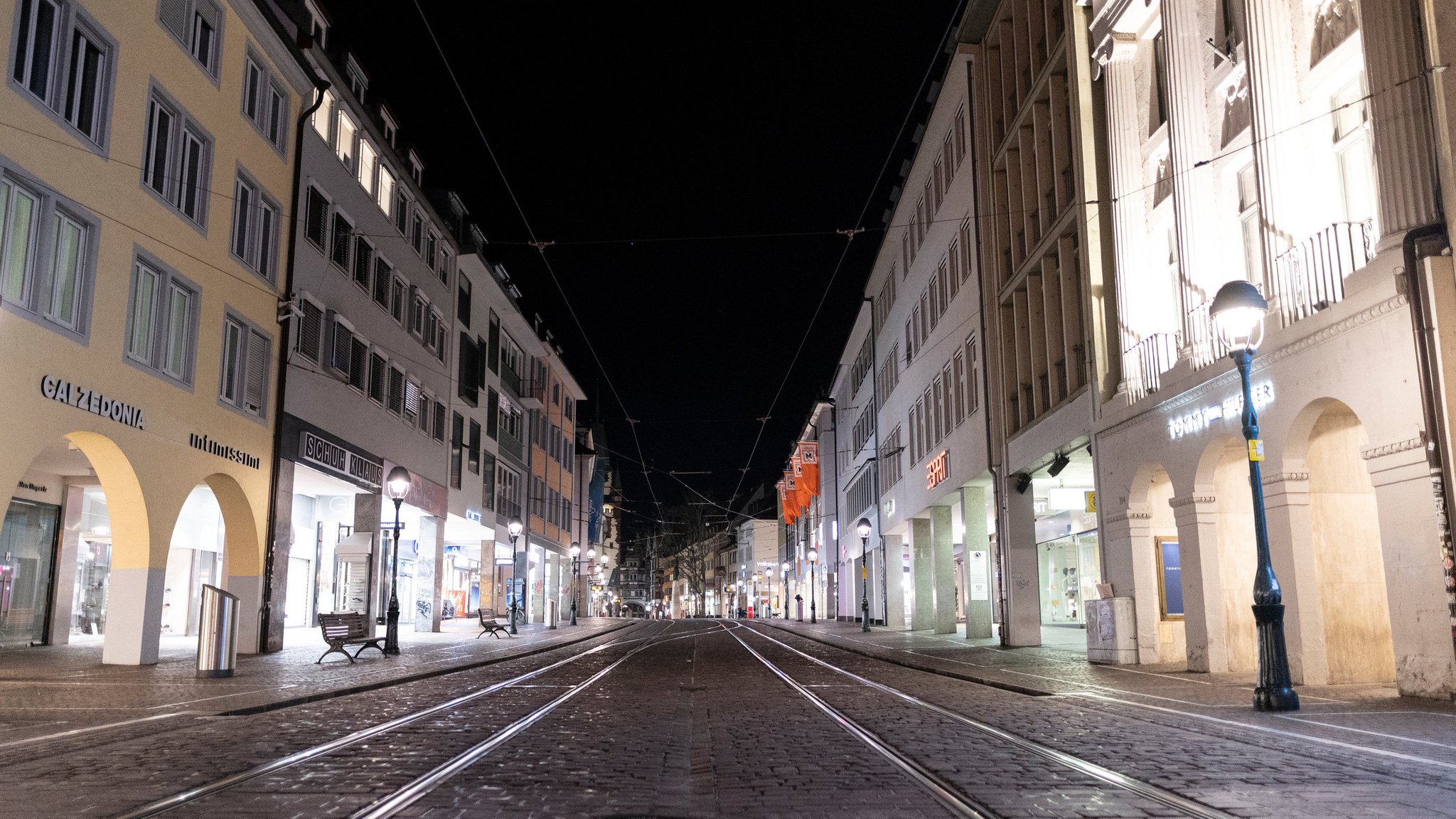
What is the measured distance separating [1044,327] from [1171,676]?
33.5 ft

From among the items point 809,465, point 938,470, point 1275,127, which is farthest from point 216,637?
point 809,465

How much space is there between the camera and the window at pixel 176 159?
1880 centimetres

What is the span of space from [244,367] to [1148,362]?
17120mm

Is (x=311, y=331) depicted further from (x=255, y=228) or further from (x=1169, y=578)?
(x=1169, y=578)

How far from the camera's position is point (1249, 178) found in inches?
653

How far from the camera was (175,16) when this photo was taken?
63.6 ft

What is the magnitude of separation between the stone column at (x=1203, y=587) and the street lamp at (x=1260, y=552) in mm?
5526

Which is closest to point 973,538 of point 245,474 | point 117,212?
point 245,474

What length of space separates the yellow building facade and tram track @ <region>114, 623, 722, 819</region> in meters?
6.89

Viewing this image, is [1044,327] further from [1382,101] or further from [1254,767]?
[1254,767]

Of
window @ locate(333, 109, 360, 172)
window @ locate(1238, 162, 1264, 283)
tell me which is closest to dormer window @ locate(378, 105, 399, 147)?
window @ locate(333, 109, 360, 172)

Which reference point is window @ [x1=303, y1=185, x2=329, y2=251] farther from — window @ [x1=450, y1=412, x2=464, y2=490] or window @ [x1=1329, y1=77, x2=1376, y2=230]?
window @ [x1=1329, y1=77, x2=1376, y2=230]

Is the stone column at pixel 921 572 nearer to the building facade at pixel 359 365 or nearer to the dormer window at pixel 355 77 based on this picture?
the building facade at pixel 359 365

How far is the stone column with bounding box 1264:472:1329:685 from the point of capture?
1397 cm
